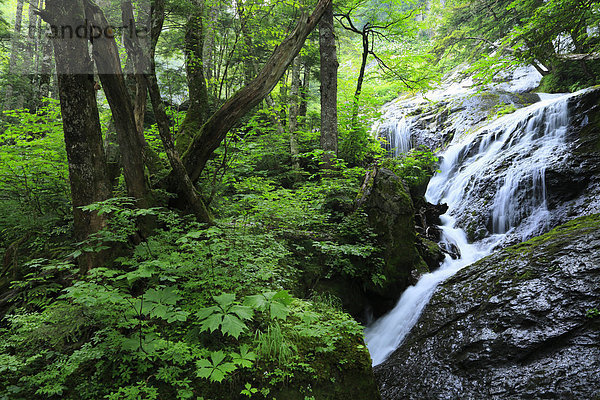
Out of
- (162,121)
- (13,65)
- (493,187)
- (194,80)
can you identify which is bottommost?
(493,187)

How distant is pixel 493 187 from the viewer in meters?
8.17

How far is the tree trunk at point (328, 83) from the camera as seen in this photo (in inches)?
289

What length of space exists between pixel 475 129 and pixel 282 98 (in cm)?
806

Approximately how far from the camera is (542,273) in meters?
3.94

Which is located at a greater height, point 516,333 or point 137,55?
point 137,55

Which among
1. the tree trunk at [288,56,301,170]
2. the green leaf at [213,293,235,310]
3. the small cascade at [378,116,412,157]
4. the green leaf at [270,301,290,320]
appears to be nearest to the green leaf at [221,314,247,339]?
the green leaf at [213,293,235,310]

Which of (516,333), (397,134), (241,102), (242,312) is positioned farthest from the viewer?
(397,134)

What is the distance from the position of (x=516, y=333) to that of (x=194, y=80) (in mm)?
6562

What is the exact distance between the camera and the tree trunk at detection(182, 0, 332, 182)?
406cm

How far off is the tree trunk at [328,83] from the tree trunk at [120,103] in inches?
189

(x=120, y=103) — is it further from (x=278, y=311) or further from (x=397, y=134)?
(x=397, y=134)

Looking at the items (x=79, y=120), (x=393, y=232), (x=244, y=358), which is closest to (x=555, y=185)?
(x=393, y=232)

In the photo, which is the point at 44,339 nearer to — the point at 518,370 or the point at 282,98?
the point at 518,370

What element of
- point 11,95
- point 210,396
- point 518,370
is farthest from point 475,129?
point 11,95
